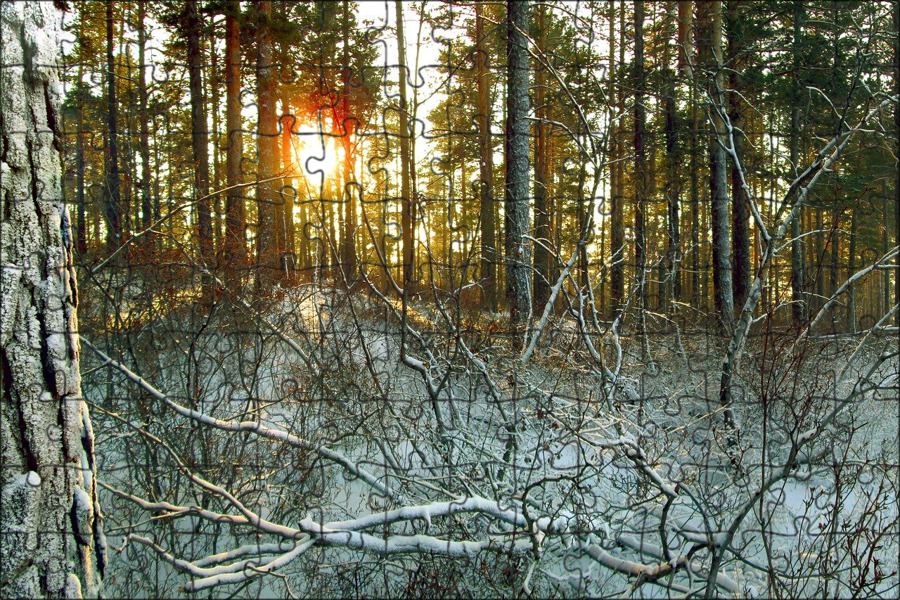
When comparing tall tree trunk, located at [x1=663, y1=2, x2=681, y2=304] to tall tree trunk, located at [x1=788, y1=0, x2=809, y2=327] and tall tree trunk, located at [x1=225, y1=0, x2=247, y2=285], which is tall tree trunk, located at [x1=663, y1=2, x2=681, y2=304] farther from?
tall tree trunk, located at [x1=225, y1=0, x2=247, y2=285]

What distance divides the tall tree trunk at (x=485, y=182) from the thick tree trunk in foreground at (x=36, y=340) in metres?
1.61

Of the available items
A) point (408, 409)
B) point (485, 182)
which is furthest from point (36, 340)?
point (485, 182)

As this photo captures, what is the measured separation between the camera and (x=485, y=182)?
2467 millimetres

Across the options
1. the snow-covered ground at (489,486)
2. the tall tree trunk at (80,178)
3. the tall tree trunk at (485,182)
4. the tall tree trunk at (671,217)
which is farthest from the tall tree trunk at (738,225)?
the tall tree trunk at (80,178)

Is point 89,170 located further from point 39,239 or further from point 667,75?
point 667,75

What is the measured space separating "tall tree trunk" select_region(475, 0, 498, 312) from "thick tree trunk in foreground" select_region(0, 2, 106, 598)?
161 centimetres

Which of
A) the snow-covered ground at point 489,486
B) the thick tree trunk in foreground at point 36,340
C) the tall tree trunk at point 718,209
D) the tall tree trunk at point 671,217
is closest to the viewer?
the thick tree trunk in foreground at point 36,340

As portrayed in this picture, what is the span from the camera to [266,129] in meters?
6.92

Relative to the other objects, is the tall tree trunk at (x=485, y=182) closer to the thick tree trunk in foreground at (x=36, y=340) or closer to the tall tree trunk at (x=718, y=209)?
the thick tree trunk in foreground at (x=36, y=340)

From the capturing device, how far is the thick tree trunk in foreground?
182cm

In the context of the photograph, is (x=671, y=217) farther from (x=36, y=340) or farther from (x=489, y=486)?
(x=36, y=340)

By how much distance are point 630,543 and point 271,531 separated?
1.56 metres

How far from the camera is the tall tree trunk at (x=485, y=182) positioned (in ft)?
8.59

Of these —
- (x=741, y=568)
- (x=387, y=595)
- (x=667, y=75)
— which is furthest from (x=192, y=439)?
(x=667, y=75)
